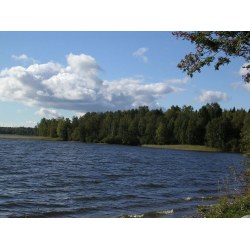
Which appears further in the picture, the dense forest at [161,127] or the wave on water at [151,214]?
the dense forest at [161,127]

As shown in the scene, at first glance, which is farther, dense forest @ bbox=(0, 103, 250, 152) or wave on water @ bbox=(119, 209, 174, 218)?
dense forest @ bbox=(0, 103, 250, 152)

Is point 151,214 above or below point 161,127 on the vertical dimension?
below

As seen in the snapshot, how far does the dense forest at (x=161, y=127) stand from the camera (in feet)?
284

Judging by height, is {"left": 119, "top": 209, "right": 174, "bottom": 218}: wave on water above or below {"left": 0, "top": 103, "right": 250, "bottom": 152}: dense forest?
below

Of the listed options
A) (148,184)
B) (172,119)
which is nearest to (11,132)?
(172,119)

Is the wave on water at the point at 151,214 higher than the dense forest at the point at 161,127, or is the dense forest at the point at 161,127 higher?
the dense forest at the point at 161,127

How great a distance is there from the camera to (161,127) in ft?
341

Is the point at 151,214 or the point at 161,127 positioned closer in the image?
the point at 151,214

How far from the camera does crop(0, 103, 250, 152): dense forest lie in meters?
86.6
